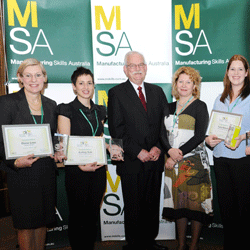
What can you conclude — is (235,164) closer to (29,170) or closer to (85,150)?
(85,150)

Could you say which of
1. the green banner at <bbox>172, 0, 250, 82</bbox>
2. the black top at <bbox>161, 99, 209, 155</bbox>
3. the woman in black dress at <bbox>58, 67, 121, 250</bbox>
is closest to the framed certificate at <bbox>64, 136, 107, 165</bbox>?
the woman in black dress at <bbox>58, 67, 121, 250</bbox>

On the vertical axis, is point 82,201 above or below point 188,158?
below

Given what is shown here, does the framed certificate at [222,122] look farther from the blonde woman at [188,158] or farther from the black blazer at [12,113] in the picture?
the black blazer at [12,113]

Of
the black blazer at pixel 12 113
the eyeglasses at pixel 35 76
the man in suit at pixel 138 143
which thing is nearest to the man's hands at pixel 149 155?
the man in suit at pixel 138 143

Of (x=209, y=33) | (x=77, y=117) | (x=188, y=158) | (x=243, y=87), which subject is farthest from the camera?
(x=209, y=33)

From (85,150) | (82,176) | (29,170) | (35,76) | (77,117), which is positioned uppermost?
(35,76)

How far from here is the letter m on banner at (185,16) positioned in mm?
3158

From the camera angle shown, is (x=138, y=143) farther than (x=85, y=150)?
Yes

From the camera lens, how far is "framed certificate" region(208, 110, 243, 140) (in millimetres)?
2328

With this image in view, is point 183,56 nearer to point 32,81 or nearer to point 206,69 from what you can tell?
point 206,69

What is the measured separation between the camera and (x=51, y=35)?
3.13 meters

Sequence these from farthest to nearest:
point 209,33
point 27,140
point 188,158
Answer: point 209,33 → point 188,158 → point 27,140

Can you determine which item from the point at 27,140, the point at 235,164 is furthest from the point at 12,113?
the point at 235,164

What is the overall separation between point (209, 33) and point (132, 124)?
5.36 ft
